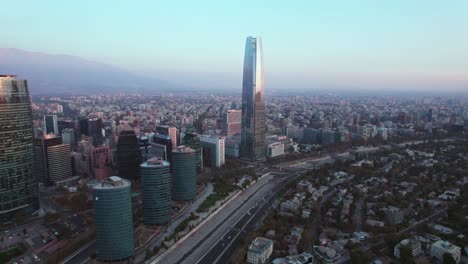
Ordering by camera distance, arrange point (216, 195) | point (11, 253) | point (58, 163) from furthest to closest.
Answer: point (58, 163) → point (216, 195) → point (11, 253)

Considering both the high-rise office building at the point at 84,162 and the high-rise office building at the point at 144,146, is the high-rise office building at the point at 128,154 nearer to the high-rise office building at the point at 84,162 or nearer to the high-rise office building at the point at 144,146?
the high-rise office building at the point at 144,146

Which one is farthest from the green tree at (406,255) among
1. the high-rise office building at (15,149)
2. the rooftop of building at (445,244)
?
the high-rise office building at (15,149)

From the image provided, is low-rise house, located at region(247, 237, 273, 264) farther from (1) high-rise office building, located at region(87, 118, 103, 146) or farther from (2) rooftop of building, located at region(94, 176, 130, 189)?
(1) high-rise office building, located at region(87, 118, 103, 146)

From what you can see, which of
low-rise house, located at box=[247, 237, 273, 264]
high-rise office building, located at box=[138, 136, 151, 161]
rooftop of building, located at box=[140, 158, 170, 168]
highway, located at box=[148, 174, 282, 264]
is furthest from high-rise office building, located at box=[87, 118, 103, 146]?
low-rise house, located at box=[247, 237, 273, 264]

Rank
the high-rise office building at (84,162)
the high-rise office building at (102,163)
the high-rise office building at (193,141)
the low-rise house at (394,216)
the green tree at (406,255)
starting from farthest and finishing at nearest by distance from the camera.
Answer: the high-rise office building at (84,162) → the high-rise office building at (193,141) → the high-rise office building at (102,163) → the low-rise house at (394,216) → the green tree at (406,255)

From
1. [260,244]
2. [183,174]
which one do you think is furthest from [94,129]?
[260,244]

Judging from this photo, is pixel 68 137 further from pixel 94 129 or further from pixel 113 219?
pixel 113 219

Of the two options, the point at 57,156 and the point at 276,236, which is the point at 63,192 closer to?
the point at 57,156
